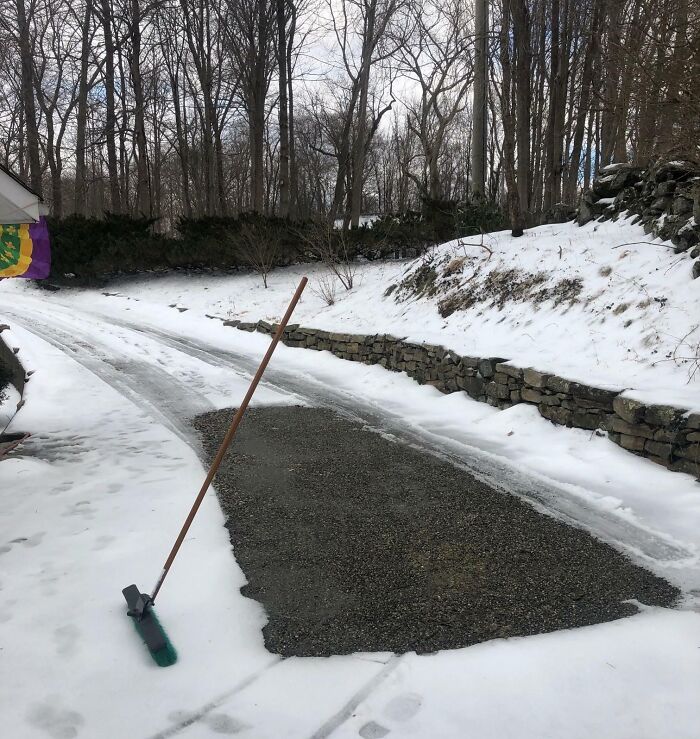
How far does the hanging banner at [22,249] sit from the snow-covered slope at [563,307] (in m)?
4.97

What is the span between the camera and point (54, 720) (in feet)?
7.33

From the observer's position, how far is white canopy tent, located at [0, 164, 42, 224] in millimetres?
4516

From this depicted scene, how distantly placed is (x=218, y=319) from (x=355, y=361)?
5520 mm

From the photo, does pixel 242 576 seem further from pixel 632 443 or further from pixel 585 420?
pixel 585 420

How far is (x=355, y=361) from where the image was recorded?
9.74 metres

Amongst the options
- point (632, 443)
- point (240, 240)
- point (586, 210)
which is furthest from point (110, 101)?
point (632, 443)

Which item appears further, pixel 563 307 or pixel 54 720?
pixel 563 307

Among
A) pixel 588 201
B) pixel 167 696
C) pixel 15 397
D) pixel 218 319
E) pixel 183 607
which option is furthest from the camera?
pixel 218 319

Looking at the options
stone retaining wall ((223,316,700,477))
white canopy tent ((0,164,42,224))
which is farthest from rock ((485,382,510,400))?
white canopy tent ((0,164,42,224))

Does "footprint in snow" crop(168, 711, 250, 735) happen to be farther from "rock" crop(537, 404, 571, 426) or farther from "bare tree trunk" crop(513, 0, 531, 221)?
"bare tree trunk" crop(513, 0, 531, 221)

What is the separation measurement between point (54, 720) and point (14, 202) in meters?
3.86

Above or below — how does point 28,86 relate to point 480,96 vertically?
above

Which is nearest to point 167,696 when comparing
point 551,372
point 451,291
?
point 551,372

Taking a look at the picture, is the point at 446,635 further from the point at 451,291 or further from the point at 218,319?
the point at 218,319
